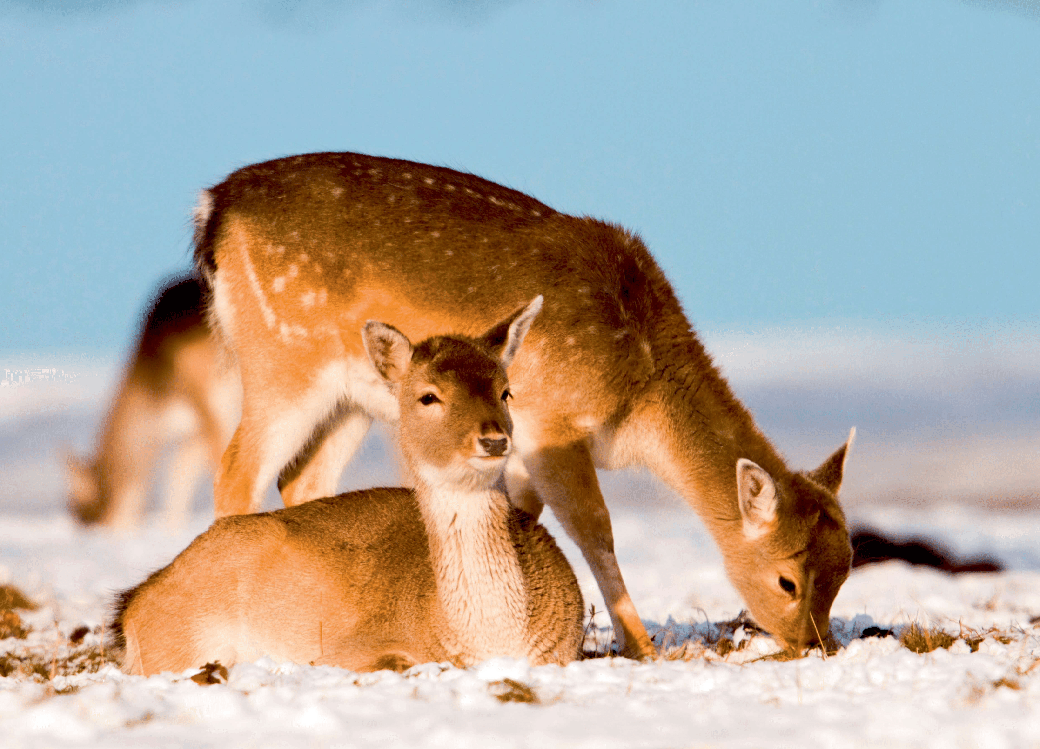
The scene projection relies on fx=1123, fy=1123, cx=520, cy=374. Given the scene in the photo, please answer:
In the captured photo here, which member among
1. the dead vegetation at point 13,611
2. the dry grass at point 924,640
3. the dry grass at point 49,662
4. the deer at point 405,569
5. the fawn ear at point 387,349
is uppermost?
the fawn ear at point 387,349

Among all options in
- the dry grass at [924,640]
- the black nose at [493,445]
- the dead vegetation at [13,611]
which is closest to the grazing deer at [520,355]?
the dry grass at [924,640]

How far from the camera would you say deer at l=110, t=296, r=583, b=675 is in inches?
218

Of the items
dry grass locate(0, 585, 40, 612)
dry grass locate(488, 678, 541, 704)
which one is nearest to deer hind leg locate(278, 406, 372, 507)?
dry grass locate(0, 585, 40, 612)

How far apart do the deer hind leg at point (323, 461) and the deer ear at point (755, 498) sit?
3214 millimetres

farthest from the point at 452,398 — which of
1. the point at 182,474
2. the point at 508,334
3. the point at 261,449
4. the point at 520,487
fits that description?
the point at 182,474

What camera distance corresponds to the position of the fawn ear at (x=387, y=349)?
5.82 meters

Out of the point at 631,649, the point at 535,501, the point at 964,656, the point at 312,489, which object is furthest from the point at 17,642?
the point at 964,656

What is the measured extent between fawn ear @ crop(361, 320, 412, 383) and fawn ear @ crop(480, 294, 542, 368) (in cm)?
45

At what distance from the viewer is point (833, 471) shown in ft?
24.1

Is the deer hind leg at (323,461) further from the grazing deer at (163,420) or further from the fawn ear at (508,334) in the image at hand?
the grazing deer at (163,420)

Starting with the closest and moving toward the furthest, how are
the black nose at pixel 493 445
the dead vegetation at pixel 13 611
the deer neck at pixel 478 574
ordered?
the black nose at pixel 493 445 → the deer neck at pixel 478 574 → the dead vegetation at pixel 13 611

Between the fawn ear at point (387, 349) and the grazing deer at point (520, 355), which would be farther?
the grazing deer at point (520, 355)

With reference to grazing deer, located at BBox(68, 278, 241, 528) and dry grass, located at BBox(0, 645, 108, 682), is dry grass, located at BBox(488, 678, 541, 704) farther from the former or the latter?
grazing deer, located at BBox(68, 278, 241, 528)

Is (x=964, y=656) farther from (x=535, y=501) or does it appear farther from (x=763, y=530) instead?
(x=535, y=501)
